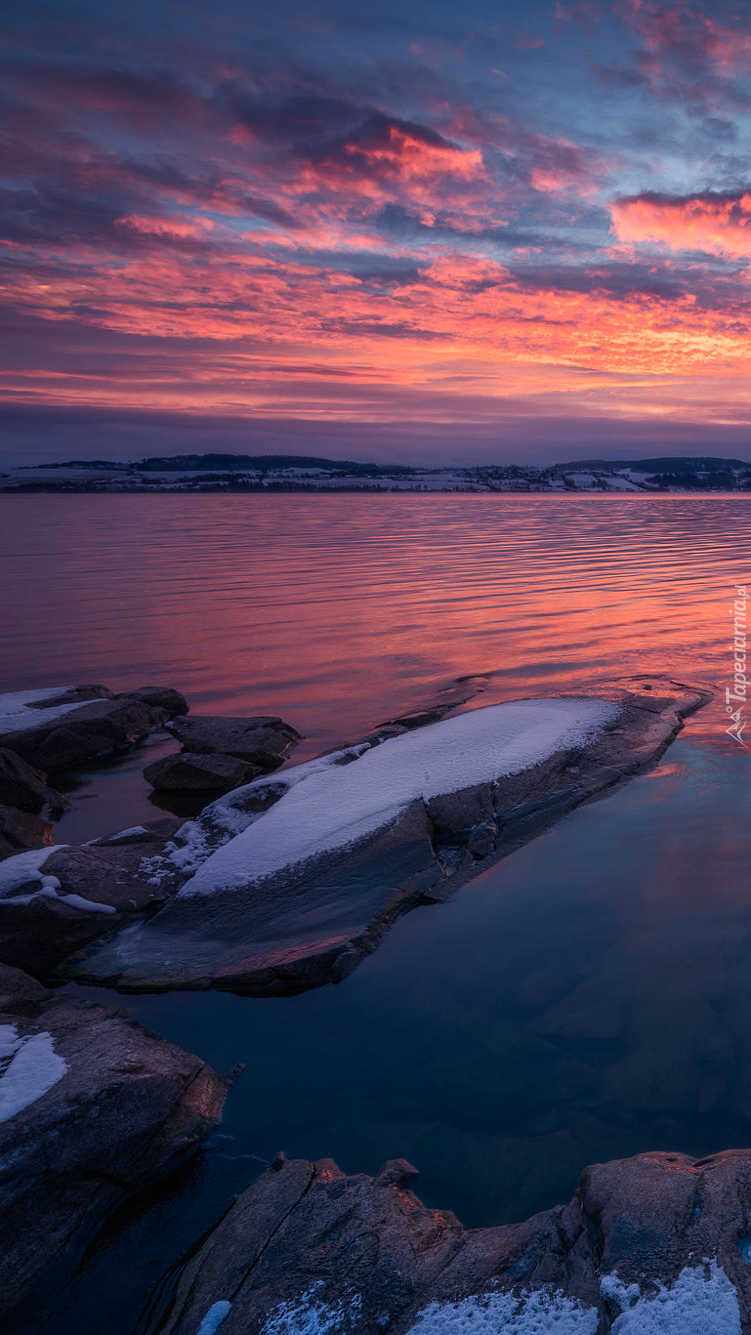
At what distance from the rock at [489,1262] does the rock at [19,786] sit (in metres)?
5.63

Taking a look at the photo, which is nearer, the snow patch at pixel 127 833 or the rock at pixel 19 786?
the snow patch at pixel 127 833

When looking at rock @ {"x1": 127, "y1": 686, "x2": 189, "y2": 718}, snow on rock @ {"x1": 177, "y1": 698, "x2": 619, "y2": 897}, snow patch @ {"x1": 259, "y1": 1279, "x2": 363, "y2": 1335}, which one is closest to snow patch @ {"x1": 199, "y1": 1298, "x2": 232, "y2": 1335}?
snow patch @ {"x1": 259, "y1": 1279, "x2": 363, "y2": 1335}

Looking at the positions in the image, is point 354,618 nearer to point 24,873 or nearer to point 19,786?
point 19,786

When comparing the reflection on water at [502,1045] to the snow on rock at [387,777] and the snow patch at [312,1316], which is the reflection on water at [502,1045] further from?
the snow on rock at [387,777]

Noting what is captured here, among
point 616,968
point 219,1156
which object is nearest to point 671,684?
point 616,968

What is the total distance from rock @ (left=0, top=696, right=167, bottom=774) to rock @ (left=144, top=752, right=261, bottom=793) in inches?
56.6

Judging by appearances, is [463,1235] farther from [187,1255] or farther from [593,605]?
[593,605]

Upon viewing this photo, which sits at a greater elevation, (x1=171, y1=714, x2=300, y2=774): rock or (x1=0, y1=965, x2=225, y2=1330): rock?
(x1=171, y1=714, x2=300, y2=774): rock

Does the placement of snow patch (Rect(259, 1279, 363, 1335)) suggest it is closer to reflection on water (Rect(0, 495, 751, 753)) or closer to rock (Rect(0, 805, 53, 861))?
rock (Rect(0, 805, 53, 861))

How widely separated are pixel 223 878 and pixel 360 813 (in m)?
1.35

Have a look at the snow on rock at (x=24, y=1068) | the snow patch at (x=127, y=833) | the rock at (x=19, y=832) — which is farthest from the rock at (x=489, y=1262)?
the rock at (x=19, y=832)

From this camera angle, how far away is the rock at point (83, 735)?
9.05 metres

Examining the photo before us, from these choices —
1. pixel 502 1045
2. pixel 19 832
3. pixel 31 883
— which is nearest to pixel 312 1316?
pixel 502 1045

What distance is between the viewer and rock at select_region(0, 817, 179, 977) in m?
5.16
